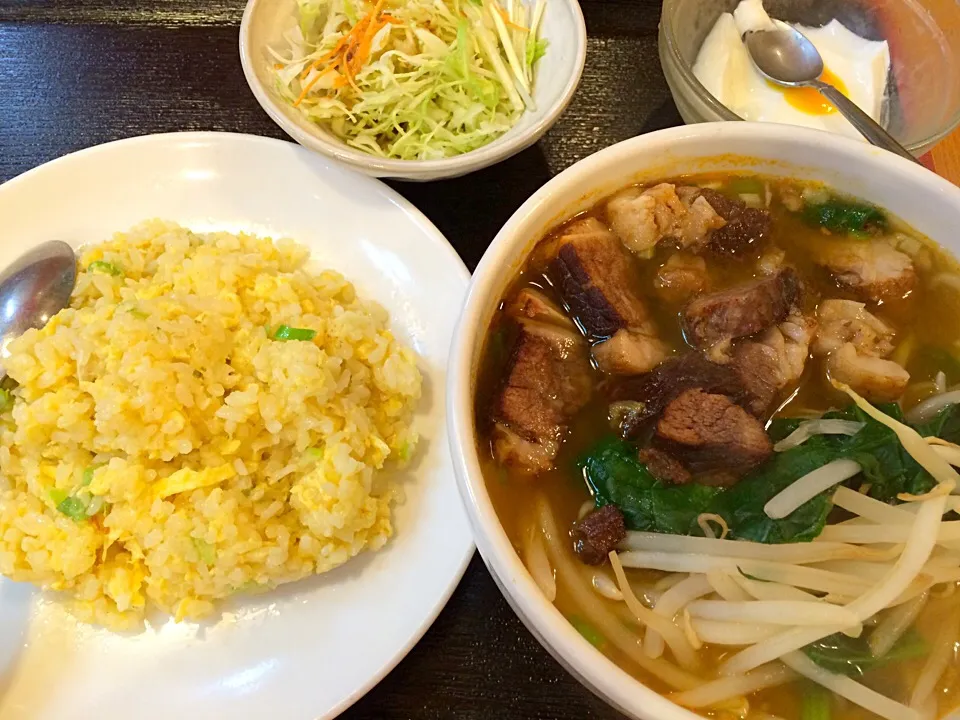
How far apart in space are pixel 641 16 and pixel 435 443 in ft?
5.28

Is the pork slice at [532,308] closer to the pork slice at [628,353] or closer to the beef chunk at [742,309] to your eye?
the pork slice at [628,353]

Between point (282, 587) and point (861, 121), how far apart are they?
1.74 metres

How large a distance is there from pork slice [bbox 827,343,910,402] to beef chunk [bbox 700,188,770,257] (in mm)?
282

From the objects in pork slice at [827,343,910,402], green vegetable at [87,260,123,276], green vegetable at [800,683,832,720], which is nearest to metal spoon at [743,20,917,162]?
pork slice at [827,343,910,402]

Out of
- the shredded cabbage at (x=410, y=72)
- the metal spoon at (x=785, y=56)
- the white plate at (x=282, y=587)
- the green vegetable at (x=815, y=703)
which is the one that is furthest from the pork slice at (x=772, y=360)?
the shredded cabbage at (x=410, y=72)

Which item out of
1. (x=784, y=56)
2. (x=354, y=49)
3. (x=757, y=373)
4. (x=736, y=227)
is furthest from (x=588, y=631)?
(x=354, y=49)

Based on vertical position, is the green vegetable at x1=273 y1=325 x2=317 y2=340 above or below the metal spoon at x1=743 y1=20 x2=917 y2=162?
below

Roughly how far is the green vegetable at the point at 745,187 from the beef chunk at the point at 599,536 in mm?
688

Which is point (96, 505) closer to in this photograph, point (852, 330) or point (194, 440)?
point (194, 440)

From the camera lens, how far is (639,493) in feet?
3.95

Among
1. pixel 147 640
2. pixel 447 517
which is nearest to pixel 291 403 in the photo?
pixel 447 517

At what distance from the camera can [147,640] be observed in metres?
1.60

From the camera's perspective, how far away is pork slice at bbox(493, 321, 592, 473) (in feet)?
4.04

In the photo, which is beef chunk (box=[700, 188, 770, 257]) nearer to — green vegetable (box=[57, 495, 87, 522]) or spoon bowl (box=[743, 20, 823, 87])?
spoon bowl (box=[743, 20, 823, 87])
